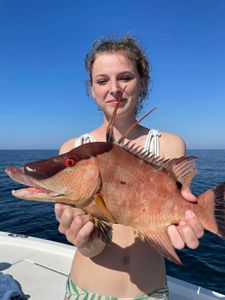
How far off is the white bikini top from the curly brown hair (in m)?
0.52

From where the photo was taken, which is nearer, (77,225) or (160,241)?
(160,241)

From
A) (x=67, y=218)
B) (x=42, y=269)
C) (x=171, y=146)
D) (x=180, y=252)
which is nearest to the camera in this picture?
(x=67, y=218)

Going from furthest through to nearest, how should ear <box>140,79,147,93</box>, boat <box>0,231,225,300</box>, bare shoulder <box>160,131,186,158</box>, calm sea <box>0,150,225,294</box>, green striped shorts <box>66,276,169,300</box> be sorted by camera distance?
calm sea <box>0,150,225,294</box>, boat <box>0,231,225,300</box>, ear <box>140,79,147,93</box>, bare shoulder <box>160,131,186,158</box>, green striped shorts <box>66,276,169,300</box>

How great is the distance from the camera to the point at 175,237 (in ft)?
7.16

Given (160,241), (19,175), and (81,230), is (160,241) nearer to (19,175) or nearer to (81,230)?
(81,230)

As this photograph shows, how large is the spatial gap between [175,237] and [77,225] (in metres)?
0.72

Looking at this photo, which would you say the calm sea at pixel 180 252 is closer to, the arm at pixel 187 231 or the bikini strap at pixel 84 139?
the bikini strap at pixel 84 139

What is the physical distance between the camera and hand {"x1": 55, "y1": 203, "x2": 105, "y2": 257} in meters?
2.29

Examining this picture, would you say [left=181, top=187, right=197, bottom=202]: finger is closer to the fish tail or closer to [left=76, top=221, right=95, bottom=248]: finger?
the fish tail

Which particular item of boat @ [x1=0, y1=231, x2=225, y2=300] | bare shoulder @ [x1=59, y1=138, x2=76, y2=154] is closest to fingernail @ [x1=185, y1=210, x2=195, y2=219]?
bare shoulder @ [x1=59, y1=138, x2=76, y2=154]

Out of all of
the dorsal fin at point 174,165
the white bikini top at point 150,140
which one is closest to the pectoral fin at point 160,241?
the dorsal fin at point 174,165

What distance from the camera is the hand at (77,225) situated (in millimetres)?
2295

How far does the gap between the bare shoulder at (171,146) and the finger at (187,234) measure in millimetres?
1059

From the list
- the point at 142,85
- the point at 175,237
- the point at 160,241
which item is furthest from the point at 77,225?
the point at 142,85
